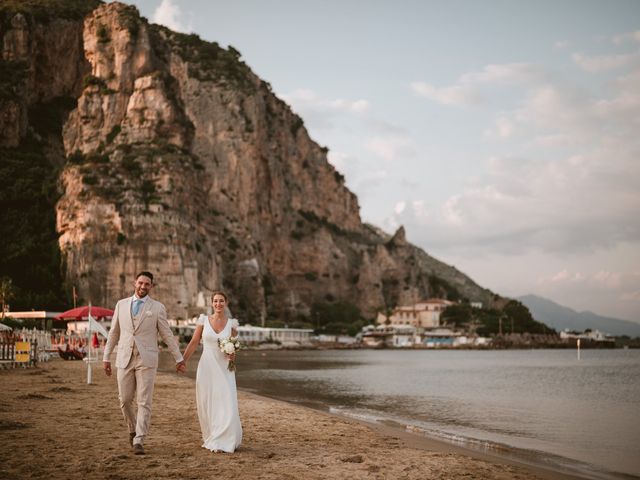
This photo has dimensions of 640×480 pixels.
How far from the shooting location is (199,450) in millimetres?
9922

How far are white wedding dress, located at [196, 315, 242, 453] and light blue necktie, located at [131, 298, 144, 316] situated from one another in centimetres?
99

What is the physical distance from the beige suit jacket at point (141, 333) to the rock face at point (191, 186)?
304 feet

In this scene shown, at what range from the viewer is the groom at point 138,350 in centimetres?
941

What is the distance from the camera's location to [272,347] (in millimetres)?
114812

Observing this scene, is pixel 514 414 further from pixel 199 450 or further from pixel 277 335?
pixel 277 335

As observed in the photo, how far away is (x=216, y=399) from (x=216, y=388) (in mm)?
161

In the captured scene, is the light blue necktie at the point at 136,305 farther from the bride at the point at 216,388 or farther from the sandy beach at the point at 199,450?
the sandy beach at the point at 199,450

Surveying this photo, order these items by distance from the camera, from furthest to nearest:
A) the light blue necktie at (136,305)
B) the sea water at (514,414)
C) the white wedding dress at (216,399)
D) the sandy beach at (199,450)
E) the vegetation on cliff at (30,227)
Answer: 1. the vegetation on cliff at (30,227)
2. the sea water at (514,414)
3. the white wedding dress at (216,399)
4. the light blue necktie at (136,305)
5. the sandy beach at (199,450)

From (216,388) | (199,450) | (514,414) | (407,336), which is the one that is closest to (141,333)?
(216,388)

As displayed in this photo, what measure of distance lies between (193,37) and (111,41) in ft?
129

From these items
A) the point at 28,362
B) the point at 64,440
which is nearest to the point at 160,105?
the point at 28,362

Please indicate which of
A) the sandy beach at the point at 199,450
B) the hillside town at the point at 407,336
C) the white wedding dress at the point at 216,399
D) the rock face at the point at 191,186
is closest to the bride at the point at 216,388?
the white wedding dress at the point at 216,399

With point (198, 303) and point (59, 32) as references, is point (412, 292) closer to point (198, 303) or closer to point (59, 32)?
point (198, 303)

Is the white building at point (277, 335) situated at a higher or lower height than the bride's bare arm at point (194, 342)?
lower
